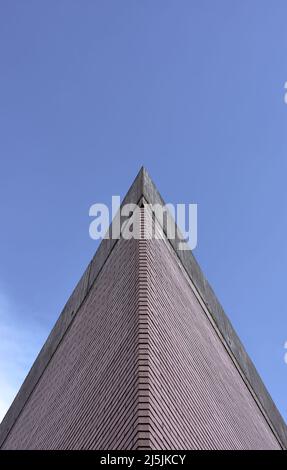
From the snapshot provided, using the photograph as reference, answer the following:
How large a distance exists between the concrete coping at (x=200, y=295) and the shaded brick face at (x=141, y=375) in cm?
54

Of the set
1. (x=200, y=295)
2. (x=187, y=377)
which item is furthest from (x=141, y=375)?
(x=200, y=295)

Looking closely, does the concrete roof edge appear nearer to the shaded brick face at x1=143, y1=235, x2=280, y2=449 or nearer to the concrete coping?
the concrete coping

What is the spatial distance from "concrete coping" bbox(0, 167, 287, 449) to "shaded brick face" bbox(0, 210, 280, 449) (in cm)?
54

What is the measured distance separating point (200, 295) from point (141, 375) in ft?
20.2

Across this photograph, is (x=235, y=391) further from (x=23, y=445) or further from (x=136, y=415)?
(x=136, y=415)

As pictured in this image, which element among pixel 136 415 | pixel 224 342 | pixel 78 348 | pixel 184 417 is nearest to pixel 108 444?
pixel 136 415

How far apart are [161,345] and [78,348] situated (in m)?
3.29

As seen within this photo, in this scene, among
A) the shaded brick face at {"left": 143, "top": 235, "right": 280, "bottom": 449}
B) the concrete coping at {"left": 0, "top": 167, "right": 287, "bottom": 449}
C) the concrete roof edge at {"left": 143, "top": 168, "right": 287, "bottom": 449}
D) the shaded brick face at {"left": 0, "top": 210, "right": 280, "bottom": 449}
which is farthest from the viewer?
the concrete roof edge at {"left": 143, "top": 168, "right": 287, "bottom": 449}

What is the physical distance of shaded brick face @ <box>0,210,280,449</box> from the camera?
709 centimetres

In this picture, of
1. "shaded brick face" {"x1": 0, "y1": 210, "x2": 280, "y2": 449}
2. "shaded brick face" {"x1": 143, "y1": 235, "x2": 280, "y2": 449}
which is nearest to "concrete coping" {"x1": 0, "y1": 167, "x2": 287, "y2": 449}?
"shaded brick face" {"x1": 0, "y1": 210, "x2": 280, "y2": 449}

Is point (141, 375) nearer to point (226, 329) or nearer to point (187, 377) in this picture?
point (187, 377)

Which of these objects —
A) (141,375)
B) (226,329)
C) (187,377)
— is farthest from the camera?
(226,329)

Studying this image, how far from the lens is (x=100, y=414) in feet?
25.4

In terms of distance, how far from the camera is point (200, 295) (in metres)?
13.0
